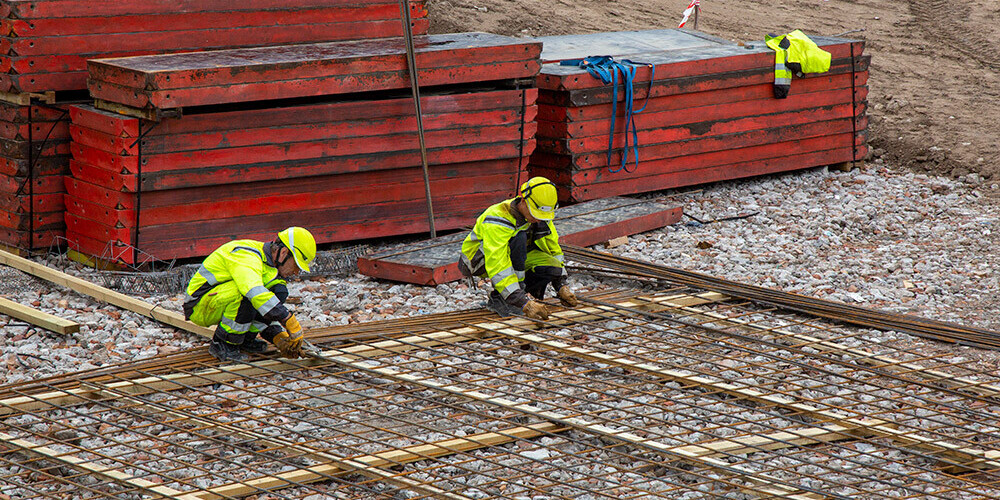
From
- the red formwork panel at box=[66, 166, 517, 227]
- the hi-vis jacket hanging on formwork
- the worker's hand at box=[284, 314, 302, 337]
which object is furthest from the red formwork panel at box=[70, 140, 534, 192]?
the hi-vis jacket hanging on formwork

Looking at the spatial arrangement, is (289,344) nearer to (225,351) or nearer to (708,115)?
(225,351)

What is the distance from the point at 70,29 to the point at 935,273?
7350 millimetres

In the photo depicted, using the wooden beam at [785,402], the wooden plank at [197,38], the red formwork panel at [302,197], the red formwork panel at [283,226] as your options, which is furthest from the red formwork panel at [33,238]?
the wooden beam at [785,402]

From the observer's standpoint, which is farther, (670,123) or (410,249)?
(670,123)

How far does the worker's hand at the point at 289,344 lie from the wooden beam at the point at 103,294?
2.67 feet

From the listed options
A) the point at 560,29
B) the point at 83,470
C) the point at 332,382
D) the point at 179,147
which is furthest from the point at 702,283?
the point at 560,29

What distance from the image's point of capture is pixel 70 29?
8672 millimetres

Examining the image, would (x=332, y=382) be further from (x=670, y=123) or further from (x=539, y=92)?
(x=670, y=123)

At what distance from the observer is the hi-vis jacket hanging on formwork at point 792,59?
39.0 ft

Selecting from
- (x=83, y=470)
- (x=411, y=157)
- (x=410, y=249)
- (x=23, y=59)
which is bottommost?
(x=83, y=470)

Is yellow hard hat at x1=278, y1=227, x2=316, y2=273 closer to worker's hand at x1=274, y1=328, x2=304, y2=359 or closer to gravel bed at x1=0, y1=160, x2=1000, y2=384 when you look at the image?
A: worker's hand at x1=274, y1=328, x2=304, y2=359

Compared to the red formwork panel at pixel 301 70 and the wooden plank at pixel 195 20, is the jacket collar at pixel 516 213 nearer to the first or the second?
the red formwork panel at pixel 301 70

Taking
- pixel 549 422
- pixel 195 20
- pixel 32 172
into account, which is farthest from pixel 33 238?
pixel 549 422

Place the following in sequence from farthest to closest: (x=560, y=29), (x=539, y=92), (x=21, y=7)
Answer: (x=560, y=29) → (x=539, y=92) → (x=21, y=7)
